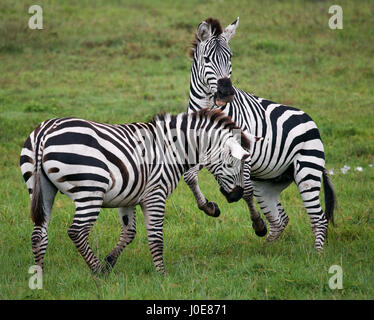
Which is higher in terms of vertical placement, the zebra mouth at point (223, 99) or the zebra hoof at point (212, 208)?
the zebra mouth at point (223, 99)

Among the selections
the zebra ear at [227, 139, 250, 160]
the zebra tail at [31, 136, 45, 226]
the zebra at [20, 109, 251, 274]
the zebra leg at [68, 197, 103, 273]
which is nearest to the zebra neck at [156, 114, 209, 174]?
the zebra at [20, 109, 251, 274]

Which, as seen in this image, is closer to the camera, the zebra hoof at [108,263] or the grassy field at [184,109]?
the grassy field at [184,109]

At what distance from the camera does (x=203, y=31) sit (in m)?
7.60

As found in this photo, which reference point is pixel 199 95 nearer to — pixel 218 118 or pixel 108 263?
pixel 218 118

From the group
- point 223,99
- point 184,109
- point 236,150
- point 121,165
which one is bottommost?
point 121,165

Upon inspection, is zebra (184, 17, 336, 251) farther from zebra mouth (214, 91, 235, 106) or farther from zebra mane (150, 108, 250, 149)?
zebra mane (150, 108, 250, 149)

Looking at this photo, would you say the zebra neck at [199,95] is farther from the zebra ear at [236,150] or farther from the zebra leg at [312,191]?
the zebra leg at [312,191]

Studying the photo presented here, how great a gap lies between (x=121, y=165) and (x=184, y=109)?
7243 mm

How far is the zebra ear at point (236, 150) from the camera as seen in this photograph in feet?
20.8

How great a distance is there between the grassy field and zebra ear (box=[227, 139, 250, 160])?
1.27 meters

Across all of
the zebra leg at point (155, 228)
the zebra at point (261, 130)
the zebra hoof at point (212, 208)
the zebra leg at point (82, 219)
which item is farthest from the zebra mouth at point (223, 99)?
the zebra leg at point (82, 219)

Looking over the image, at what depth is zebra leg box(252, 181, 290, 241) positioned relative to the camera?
805 centimetres

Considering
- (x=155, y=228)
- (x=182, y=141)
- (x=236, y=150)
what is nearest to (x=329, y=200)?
(x=236, y=150)

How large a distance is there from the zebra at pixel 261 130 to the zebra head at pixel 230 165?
27.2 inches
